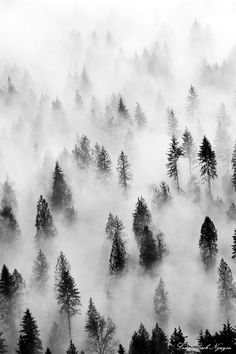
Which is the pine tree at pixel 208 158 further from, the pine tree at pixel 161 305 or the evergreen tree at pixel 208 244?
the pine tree at pixel 161 305

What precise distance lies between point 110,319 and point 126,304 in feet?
20.3

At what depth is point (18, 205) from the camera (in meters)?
116

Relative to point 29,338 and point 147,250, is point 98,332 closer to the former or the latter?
point 29,338

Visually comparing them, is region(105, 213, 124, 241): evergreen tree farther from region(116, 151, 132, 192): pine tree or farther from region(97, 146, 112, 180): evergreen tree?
region(97, 146, 112, 180): evergreen tree

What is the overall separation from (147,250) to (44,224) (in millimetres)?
22664

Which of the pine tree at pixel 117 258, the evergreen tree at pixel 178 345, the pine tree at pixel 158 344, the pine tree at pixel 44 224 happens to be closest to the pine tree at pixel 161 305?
the pine tree at pixel 117 258

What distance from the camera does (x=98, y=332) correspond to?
8181cm

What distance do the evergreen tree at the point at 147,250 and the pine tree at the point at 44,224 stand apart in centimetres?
2061

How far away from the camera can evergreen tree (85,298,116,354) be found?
80125 mm

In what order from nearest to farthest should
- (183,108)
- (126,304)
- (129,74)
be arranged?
1. (126,304)
2. (183,108)
3. (129,74)

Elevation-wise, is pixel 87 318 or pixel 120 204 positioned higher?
pixel 120 204

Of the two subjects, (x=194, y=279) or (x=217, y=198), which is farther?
(x=217, y=198)

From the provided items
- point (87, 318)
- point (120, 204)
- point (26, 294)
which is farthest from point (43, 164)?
point (87, 318)

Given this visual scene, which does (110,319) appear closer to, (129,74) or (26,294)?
(26,294)
